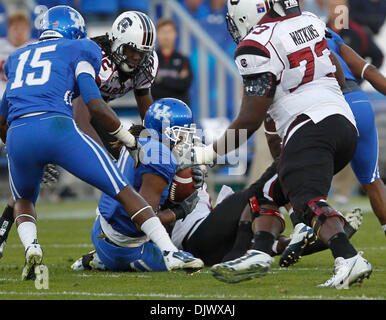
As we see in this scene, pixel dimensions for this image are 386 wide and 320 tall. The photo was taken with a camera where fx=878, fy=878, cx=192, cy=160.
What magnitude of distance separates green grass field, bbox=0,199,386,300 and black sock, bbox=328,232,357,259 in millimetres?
192

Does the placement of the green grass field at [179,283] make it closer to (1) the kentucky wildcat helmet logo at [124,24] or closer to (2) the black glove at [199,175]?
(2) the black glove at [199,175]

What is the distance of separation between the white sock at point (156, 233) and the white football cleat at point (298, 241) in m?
0.89

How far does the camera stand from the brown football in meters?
5.67

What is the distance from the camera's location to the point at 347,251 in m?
4.44

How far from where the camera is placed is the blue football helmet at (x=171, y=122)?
→ 556cm

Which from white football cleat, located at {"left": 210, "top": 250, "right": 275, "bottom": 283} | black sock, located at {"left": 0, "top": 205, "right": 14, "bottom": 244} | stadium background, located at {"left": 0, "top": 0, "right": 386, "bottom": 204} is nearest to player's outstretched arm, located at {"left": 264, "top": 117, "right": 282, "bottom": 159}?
white football cleat, located at {"left": 210, "top": 250, "right": 275, "bottom": 283}

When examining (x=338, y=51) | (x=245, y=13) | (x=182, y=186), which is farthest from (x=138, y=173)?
Answer: (x=338, y=51)

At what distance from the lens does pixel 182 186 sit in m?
5.70

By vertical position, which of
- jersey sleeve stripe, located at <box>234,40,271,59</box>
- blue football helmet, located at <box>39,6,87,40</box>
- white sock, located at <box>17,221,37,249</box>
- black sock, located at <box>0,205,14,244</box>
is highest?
jersey sleeve stripe, located at <box>234,40,271,59</box>

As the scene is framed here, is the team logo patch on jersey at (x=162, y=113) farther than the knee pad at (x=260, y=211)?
Yes

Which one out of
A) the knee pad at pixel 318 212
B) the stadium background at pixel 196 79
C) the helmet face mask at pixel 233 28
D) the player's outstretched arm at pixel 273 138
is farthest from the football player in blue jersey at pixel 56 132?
the stadium background at pixel 196 79

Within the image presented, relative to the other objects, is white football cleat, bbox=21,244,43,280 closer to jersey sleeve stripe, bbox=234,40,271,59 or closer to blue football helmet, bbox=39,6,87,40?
blue football helmet, bbox=39,6,87,40

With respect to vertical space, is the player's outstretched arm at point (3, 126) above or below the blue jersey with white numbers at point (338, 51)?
below

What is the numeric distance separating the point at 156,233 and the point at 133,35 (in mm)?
1677
